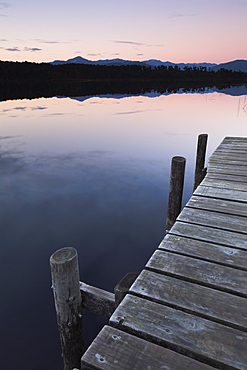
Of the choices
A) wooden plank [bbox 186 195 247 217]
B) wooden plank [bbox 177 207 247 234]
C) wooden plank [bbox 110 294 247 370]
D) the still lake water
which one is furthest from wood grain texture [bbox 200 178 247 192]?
wooden plank [bbox 110 294 247 370]

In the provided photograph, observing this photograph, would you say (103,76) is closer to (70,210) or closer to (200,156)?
(70,210)

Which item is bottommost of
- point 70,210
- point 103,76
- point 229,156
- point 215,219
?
point 70,210

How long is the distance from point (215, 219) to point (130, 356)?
7.16 feet

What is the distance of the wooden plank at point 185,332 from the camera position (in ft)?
5.47

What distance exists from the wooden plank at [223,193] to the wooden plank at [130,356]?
279cm

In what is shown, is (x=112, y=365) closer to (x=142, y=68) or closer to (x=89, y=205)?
(x=89, y=205)

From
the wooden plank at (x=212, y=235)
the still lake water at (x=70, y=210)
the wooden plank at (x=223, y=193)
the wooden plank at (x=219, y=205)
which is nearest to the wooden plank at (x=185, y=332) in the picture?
the wooden plank at (x=212, y=235)

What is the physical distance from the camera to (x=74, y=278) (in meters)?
2.43

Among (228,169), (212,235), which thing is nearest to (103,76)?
(228,169)

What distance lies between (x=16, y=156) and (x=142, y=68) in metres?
89.7

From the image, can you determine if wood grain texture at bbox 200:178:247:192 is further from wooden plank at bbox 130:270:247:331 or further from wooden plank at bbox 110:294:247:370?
wooden plank at bbox 110:294:247:370

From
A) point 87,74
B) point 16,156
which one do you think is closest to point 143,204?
point 16,156

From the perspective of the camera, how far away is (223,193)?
4199 mm

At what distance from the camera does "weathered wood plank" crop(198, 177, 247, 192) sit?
14.5 feet
